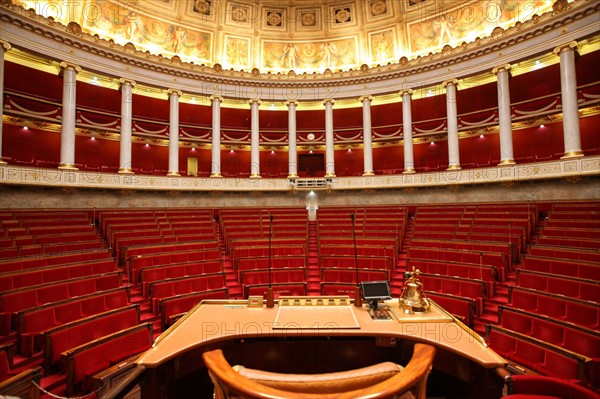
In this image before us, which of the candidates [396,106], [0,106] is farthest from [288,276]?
[396,106]

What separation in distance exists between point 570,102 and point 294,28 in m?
13.4

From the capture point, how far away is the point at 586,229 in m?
7.75

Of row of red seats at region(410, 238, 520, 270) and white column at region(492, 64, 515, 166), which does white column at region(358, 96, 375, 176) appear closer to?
white column at region(492, 64, 515, 166)

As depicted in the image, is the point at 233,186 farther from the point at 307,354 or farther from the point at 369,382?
the point at 369,382

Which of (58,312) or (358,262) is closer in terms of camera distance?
(58,312)

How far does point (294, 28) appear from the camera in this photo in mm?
17484

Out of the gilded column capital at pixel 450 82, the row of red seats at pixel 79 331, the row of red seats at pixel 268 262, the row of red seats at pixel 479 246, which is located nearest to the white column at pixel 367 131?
the gilded column capital at pixel 450 82

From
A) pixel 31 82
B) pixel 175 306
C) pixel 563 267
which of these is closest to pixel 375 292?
pixel 175 306

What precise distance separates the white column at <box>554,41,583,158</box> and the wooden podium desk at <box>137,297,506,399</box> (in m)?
11.6

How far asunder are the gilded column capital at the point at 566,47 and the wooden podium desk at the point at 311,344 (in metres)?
13.3

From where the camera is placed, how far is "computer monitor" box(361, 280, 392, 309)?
3334mm

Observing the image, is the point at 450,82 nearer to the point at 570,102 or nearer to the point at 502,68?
the point at 502,68

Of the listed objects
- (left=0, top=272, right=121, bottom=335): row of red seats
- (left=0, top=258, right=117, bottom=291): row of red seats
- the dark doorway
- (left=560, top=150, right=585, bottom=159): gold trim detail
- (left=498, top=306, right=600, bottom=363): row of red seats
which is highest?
the dark doorway

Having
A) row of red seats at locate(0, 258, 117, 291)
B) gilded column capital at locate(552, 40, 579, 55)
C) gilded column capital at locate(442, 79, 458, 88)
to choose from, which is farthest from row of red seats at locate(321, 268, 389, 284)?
gilded column capital at locate(552, 40, 579, 55)
